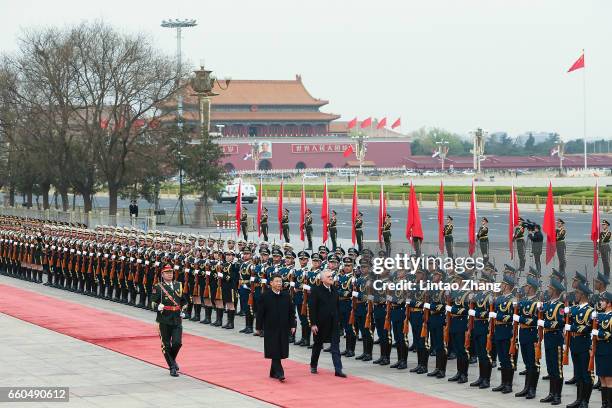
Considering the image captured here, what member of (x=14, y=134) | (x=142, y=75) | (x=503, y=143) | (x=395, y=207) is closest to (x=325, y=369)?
(x=142, y=75)

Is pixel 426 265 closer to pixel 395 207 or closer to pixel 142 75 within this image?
pixel 142 75

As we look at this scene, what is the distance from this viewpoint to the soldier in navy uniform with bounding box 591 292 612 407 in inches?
479

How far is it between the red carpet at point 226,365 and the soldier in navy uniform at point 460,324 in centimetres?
89

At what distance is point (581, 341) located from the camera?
12.6 metres

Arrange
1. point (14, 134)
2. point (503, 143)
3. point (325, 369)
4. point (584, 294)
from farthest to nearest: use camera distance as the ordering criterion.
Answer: point (503, 143) → point (14, 134) → point (325, 369) → point (584, 294)

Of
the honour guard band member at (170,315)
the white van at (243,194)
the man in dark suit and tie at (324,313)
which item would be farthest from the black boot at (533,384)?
the white van at (243,194)

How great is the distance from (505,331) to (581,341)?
1232 millimetres

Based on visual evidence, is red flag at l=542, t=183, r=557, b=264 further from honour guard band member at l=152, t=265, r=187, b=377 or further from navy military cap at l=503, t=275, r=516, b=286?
honour guard band member at l=152, t=265, r=187, b=377

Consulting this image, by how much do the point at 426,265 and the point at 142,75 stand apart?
3181 cm

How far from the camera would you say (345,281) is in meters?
16.2

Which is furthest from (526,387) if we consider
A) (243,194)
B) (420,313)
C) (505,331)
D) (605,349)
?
(243,194)

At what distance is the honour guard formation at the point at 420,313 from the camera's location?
12.8 meters

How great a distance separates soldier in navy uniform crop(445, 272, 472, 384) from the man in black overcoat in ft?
6.77

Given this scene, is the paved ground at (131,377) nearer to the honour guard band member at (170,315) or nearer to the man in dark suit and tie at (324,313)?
the honour guard band member at (170,315)
